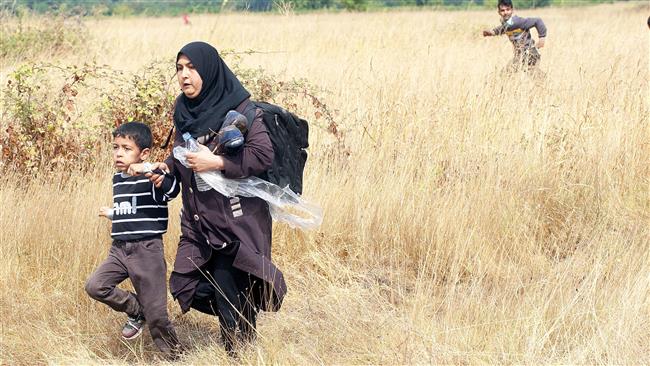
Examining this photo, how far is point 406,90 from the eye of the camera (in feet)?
28.6

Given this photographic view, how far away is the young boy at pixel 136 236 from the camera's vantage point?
4477 mm

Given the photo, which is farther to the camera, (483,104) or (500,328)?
(483,104)

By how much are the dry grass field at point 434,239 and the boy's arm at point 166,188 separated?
2.55ft

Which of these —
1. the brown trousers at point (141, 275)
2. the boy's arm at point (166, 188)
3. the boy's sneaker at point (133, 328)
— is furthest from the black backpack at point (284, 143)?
the boy's sneaker at point (133, 328)

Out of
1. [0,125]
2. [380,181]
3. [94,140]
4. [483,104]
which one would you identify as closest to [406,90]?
[483,104]

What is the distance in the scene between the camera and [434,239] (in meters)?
5.96

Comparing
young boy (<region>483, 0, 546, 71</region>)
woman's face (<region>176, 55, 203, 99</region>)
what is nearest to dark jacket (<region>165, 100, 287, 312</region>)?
woman's face (<region>176, 55, 203, 99</region>)

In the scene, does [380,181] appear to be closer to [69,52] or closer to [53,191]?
[53,191]

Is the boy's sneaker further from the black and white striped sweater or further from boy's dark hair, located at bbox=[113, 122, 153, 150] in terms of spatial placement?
boy's dark hair, located at bbox=[113, 122, 153, 150]

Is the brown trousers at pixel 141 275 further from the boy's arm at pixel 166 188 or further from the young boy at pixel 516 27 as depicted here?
the young boy at pixel 516 27

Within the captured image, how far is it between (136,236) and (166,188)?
0.29 metres

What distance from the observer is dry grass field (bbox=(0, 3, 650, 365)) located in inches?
181

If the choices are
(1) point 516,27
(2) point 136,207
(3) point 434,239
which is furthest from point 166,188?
(1) point 516,27

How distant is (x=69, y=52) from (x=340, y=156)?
7.99 m
